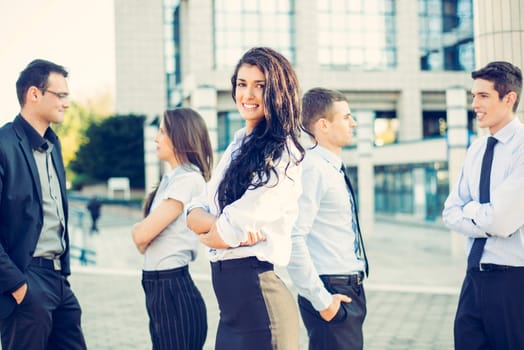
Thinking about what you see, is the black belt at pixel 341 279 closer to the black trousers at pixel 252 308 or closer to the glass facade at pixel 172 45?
the black trousers at pixel 252 308

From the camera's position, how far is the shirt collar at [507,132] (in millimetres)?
3424

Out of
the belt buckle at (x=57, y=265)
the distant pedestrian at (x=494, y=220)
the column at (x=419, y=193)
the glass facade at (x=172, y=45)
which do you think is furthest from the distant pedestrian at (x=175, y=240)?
the glass facade at (x=172, y=45)

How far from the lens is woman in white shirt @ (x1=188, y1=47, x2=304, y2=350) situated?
2430mm

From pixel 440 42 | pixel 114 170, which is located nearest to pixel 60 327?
pixel 440 42

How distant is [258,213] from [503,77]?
1798mm

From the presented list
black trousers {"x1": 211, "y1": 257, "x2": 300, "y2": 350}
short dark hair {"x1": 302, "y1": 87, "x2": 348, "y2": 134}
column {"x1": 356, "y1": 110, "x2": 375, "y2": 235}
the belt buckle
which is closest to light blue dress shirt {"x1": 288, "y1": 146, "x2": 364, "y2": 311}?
short dark hair {"x1": 302, "y1": 87, "x2": 348, "y2": 134}

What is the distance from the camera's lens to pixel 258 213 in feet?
7.98

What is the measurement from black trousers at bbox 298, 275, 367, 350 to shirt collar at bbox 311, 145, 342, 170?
603mm

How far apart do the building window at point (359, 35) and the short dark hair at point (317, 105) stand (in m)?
39.3

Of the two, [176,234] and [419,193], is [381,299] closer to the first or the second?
[176,234]

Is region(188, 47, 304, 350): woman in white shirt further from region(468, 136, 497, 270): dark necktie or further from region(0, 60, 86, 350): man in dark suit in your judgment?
region(468, 136, 497, 270): dark necktie

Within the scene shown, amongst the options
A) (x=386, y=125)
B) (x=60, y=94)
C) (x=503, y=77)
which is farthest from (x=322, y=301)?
(x=386, y=125)

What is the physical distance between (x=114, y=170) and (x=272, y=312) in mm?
47962

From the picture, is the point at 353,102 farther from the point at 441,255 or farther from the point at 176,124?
the point at 176,124
